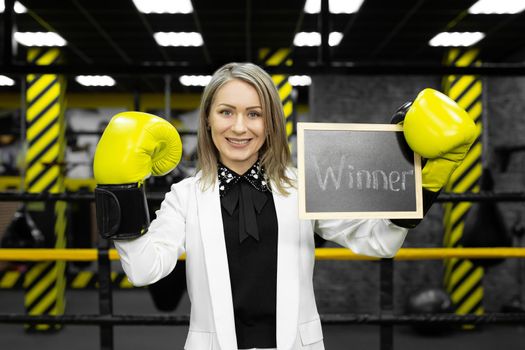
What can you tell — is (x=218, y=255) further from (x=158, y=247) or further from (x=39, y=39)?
(x=39, y=39)

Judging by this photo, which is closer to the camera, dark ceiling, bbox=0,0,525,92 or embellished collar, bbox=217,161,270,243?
embellished collar, bbox=217,161,270,243

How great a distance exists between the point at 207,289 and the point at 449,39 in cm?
481

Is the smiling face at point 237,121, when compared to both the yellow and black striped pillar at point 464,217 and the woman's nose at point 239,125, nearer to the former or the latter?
the woman's nose at point 239,125

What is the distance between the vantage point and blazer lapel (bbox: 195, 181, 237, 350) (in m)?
1.06

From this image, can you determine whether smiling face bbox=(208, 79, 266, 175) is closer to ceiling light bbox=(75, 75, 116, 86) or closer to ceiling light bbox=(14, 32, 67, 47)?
ceiling light bbox=(14, 32, 67, 47)

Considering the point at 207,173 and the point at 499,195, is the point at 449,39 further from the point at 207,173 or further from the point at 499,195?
the point at 207,173

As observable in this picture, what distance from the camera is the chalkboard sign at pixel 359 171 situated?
1.05 metres

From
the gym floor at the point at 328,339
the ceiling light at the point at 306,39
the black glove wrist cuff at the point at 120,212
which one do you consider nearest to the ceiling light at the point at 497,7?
the ceiling light at the point at 306,39

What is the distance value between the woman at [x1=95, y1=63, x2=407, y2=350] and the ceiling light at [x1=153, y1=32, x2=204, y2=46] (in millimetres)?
4196

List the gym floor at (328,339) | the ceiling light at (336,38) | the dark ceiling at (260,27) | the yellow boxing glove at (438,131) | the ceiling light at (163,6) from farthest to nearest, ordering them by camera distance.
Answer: the ceiling light at (336,38) → the dark ceiling at (260,27) → the ceiling light at (163,6) → the gym floor at (328,339) → the yellow boxing glove at (438,131)

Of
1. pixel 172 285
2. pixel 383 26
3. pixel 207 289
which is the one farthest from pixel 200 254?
pixel 383 26

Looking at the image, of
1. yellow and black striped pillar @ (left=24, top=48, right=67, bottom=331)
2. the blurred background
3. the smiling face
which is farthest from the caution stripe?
the smiling face

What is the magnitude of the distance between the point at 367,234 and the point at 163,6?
3590mm

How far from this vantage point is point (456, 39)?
5117 mm
